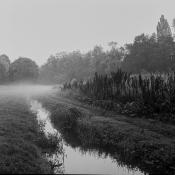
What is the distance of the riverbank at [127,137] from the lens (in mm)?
9195

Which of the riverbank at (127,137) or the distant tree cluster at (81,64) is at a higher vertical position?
the distant tree cluster at (81,64)

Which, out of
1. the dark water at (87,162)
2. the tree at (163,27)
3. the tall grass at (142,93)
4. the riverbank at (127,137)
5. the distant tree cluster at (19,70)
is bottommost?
the dark water at (87,162)

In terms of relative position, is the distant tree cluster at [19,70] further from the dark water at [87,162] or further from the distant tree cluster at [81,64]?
the dark water at [87,162]

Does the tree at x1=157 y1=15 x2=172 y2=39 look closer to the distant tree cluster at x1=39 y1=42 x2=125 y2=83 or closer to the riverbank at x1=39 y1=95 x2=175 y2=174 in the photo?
the distant tree cluster at x1=39 y1=42 x2=125 y2=83

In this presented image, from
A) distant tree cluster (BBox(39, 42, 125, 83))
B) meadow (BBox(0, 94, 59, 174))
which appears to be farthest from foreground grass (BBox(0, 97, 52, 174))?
distant tree cluster (BBox(39, 42, 125, 83))

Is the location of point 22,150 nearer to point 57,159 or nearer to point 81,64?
point 57,159

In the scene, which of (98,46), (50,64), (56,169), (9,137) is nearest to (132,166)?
(56,169)

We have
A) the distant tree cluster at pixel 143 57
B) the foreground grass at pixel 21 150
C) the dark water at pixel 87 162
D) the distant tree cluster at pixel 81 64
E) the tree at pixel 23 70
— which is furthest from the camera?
the tree at pixel 23 70

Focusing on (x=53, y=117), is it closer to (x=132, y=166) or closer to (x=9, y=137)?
(x=9, y=137)

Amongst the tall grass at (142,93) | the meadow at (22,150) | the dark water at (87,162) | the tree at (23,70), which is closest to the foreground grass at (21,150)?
the meadow at (22,150)

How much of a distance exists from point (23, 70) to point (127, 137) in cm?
7788

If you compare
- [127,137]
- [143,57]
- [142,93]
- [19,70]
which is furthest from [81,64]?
[127,137]

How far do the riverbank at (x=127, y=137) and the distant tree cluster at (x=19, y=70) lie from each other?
217ft

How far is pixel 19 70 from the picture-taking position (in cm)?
8544
